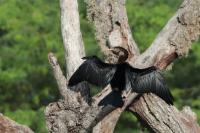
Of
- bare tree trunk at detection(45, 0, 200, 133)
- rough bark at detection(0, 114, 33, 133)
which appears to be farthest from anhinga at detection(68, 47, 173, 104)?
rough bark at detection(0, 114, 33, 133)

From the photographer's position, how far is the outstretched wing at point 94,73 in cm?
817

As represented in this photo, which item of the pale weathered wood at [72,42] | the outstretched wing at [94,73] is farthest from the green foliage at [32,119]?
the outstretched wing at [94,73]

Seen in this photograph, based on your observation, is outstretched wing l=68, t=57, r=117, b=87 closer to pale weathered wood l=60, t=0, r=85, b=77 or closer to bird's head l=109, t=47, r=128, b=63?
bird's head l=109, t=47, r=128, b=63

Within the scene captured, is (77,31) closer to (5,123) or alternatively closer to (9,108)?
(5,123)

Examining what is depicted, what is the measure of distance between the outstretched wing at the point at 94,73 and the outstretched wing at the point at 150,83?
0.27m

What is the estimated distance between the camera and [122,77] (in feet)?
26.6

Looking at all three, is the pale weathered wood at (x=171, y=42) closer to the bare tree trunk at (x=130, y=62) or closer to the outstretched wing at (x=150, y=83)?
the bare tree trunk at (x=130, y=62)

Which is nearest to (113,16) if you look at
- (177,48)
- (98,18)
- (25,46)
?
(98,18)

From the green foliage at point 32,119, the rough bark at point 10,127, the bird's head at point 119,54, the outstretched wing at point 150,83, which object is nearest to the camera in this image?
the outstretched wing at point 150,83

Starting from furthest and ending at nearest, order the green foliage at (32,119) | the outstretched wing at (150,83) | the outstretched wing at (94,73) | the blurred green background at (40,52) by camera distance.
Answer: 1. the blurred green background at (40,52)
2. the green foliage at (32,119)
3. the outstretched wing at (94,73)
4. the outstretched wing at (150,83)

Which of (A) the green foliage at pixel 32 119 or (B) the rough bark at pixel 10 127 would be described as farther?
(A) the green foliage at pixel 32 119

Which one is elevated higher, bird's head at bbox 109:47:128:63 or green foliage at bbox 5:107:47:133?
bird's head at bbox 109:47:128:63

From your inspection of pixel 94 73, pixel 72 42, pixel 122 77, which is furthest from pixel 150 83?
pixel 72 42

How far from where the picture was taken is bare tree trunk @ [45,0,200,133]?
8.70 m
